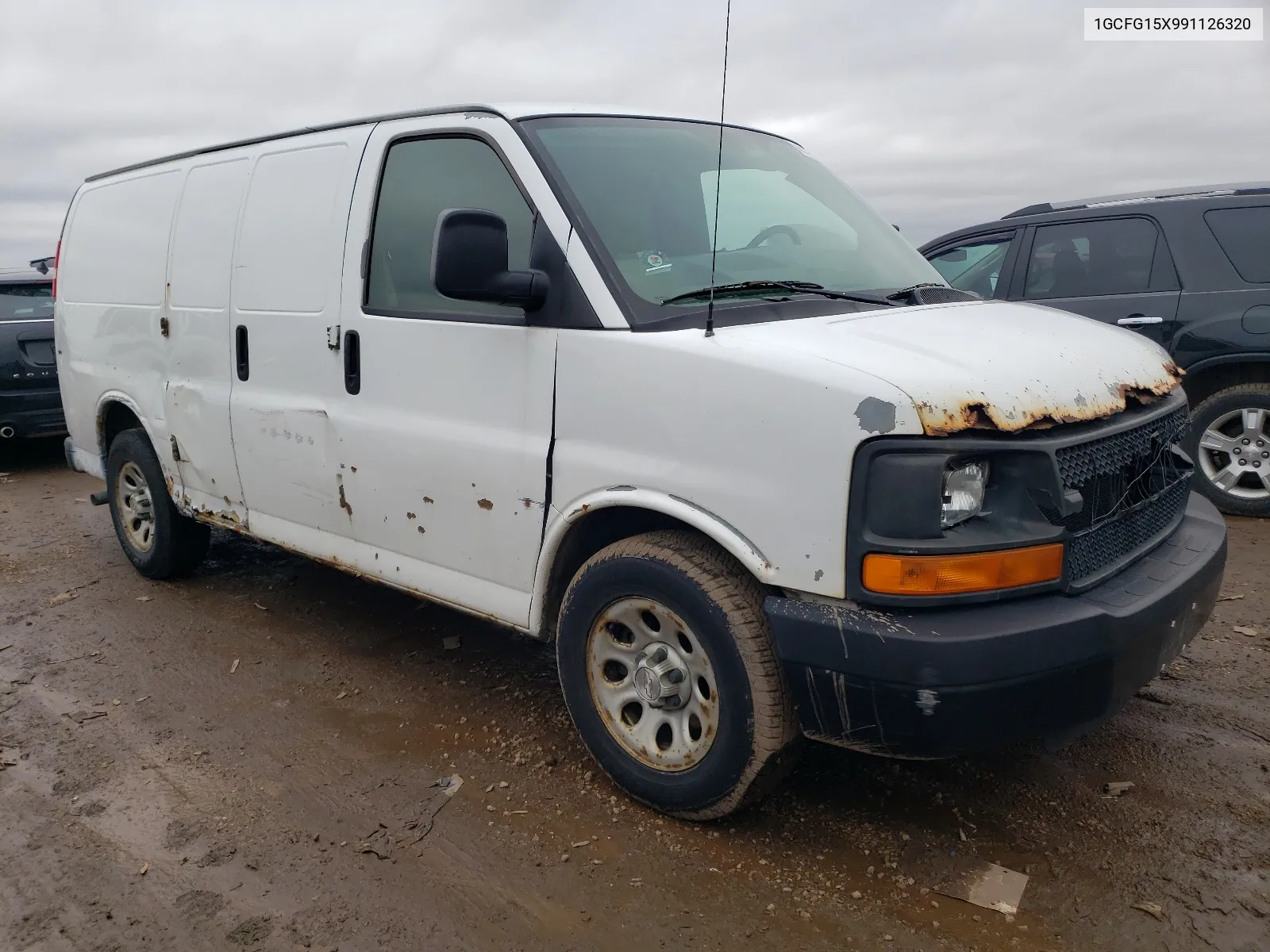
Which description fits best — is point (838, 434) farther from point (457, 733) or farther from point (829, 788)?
point (457, 733)

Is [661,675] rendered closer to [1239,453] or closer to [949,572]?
[949,572]

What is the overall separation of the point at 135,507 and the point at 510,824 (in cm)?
354

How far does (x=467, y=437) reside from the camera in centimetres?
326

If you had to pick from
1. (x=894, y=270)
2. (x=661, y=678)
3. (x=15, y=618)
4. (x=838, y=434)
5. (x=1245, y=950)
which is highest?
(x=894, y=270)

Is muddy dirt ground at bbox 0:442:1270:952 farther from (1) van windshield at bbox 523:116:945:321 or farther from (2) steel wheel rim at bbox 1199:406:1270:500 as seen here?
(2) steel wheel rim at bbox 1199:406:1270:500

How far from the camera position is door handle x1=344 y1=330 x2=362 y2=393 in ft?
11.9

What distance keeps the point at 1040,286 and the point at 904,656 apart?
202 inches

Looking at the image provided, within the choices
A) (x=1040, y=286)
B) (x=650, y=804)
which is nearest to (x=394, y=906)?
(x=650, y=804)

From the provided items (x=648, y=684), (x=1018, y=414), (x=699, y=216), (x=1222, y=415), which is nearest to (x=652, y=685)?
(x=648, y=684)

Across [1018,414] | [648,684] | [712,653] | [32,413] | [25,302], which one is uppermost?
[1018,414]

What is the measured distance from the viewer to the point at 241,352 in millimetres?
4250

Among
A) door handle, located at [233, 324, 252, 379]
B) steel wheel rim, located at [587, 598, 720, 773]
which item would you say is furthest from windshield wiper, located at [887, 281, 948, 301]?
door handle, located at [233, 324, 252, 379]

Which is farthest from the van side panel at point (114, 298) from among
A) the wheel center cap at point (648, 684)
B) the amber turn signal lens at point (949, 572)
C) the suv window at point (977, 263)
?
the suv window at point (977, 263)

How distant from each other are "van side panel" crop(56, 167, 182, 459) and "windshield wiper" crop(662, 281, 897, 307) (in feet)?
10.1
